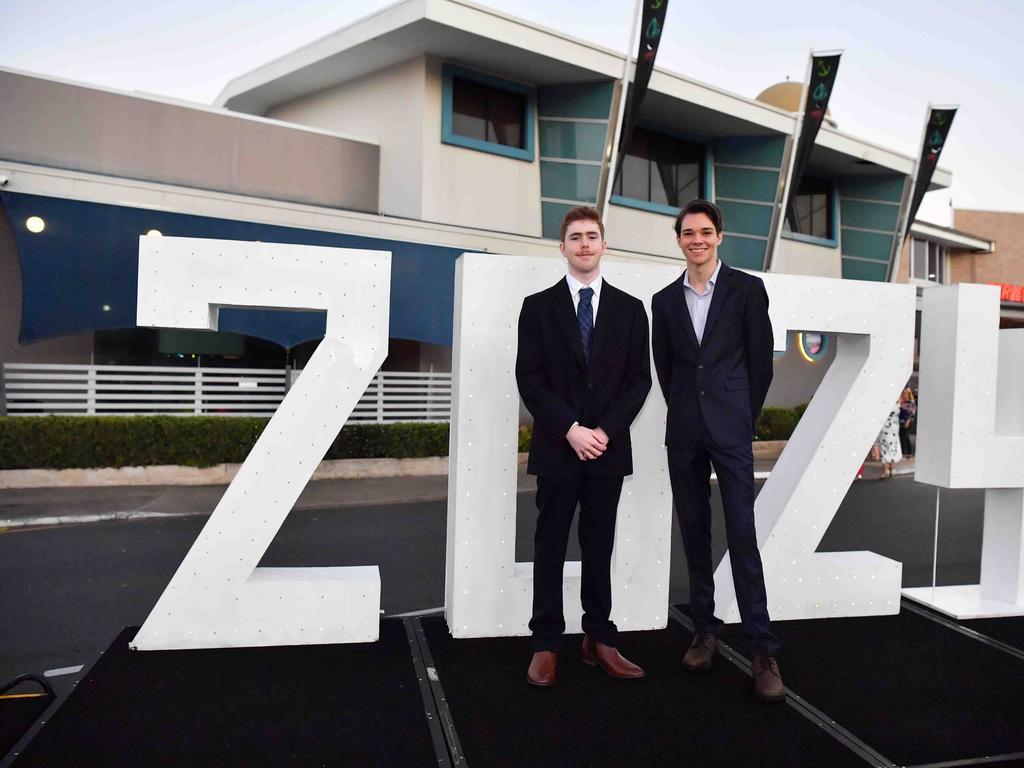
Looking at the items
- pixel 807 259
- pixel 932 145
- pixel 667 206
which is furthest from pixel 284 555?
pixel 932 145

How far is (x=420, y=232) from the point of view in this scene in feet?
39.0

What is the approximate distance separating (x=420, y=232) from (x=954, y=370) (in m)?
8.85

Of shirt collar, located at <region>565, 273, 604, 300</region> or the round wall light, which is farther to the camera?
the round wall light

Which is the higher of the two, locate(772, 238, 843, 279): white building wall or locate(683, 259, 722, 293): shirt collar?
locate(772, 238, 843, 279): white building wall

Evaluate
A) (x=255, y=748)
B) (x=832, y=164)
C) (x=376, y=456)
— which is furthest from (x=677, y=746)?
(x=832, y=164)

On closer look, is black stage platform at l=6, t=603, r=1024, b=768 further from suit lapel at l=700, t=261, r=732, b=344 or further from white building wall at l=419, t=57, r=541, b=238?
white building wall at l=419, t=57, r=541, b=238

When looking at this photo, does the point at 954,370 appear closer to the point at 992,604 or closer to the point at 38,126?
the point at 992,604

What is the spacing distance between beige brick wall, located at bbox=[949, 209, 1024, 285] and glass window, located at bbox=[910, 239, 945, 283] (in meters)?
1.18

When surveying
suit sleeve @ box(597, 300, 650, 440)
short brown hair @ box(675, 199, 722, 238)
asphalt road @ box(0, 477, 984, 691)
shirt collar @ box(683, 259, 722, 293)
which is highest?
short brown hair @ box(675, 199, 722, 238)

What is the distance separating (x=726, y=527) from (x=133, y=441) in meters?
8.80

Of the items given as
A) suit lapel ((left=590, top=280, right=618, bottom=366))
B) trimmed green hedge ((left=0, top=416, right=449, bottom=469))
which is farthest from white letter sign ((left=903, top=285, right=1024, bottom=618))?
trimmed green hedge ((left=0, top=416, right=449, bottom=469))

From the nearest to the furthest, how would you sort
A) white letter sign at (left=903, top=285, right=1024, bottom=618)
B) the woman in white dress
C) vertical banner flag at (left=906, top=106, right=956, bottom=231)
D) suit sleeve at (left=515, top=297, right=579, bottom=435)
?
suit sleeve at (left=515, top=297, right=579, bottom=435) < white letter sign at (left=903, top=285, right=1024, bottom=618) < the woman in white dress < vertical banner flag at (left=906, top=106, right=956, bottom=231)

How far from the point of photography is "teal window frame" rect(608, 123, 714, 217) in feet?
51.6

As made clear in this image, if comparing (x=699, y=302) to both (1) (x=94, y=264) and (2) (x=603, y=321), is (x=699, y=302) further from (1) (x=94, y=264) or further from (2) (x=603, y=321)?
(1) (x=94, y=264)
